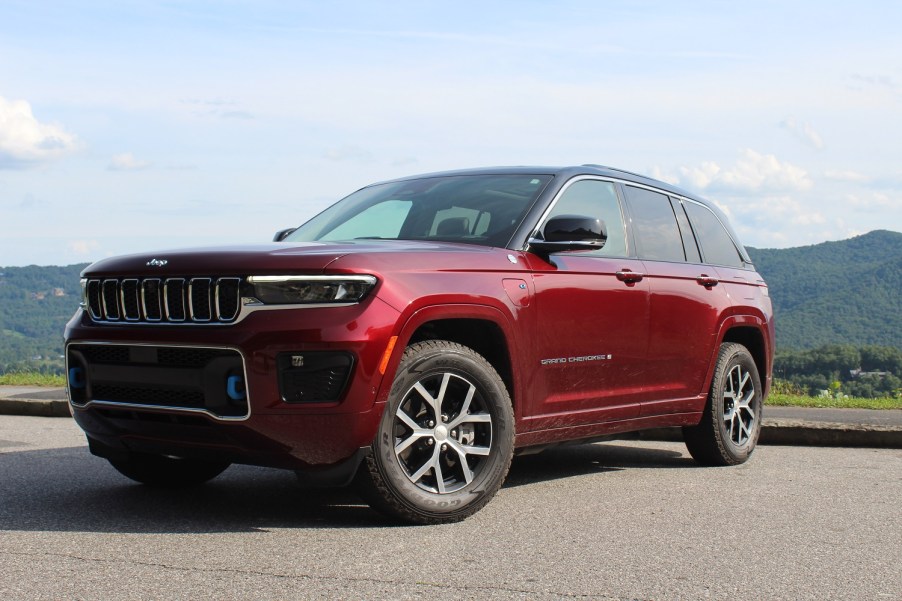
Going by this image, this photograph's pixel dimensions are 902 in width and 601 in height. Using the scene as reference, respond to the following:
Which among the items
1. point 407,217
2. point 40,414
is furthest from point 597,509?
point 40,414

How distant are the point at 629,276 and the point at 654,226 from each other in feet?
2.54

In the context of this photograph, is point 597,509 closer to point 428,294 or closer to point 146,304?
point 428,294

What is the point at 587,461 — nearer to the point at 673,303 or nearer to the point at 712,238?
the point at 673,303

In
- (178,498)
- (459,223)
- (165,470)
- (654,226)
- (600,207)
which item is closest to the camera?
(178,498)

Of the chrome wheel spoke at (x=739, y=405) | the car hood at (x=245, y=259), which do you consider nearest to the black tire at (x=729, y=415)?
the chrome wheel spoke at (x=739, y=405)

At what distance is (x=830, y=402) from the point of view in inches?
470

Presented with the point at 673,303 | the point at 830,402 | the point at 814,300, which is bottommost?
the point at 814,300

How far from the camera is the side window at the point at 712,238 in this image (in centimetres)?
770

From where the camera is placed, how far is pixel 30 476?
258 inches

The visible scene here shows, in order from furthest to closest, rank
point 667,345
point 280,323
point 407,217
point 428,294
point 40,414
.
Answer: point 40,414 < point 667,345 < point 407,217 < point 428,294 < point 280,323

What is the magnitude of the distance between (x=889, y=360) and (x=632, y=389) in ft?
56.8

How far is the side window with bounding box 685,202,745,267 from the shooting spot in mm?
7703

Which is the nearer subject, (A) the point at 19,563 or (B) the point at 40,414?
(A) the point at 19,563

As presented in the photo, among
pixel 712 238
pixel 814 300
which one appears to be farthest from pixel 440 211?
pixel 814 300
